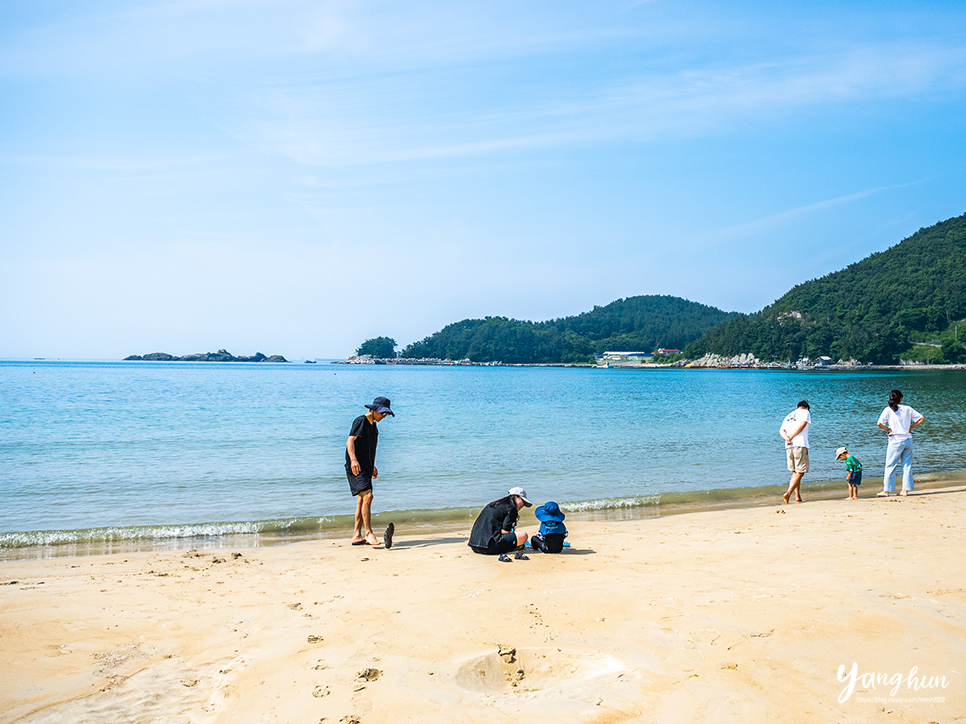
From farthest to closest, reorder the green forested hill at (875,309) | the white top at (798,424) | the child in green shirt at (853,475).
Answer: the green forested hill at (875,309), the child in green shirt at (853,475), the white top at (798,424)

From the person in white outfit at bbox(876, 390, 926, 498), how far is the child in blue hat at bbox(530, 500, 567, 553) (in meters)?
7.84

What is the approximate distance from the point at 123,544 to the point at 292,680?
269 inches

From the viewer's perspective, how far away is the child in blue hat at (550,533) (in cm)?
764

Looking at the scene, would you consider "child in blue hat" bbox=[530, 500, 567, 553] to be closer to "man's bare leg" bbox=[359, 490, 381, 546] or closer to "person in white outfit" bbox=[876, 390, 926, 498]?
"man's bare leg" bbox=[359, 490, 381, 546]

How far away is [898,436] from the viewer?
1177 centimetres

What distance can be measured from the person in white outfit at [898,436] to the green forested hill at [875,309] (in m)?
135

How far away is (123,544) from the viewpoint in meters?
9.43

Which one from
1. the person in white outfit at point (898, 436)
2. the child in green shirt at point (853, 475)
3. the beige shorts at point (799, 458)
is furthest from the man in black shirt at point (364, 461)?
the person in white outfit at point (898, 436)

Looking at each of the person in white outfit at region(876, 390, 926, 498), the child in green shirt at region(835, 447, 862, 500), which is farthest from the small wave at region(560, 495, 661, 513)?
the person in white outfit at region(876, 390, 926, 498)

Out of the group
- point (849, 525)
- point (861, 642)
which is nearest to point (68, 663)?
point (861, 642)

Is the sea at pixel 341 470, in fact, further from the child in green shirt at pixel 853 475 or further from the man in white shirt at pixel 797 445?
the child in green shirt at pixel 853 475

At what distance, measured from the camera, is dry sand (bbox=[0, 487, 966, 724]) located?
389 cm

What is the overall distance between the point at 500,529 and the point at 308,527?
4338mm

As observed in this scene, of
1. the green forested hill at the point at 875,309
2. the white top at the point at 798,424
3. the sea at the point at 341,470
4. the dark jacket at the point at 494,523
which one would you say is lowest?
the sea at the point at 341,470
